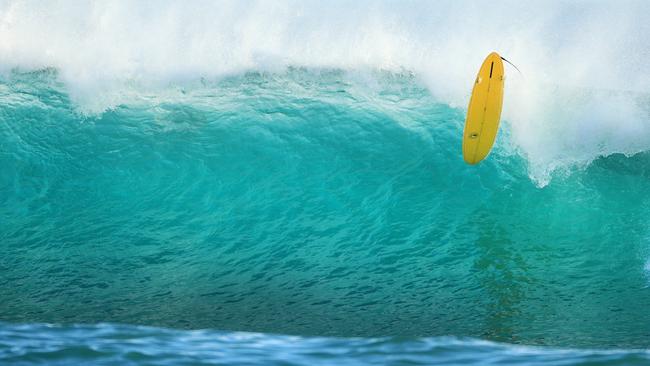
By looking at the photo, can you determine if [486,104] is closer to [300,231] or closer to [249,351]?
[300,231]

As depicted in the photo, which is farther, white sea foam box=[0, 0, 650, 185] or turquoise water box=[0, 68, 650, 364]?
white sea foam box=[0, 0, 650, 185]

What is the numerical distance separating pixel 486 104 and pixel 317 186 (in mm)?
2113

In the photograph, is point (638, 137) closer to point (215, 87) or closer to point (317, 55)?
point (317, 55)

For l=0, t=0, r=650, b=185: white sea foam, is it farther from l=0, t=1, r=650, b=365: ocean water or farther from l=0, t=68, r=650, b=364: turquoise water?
l=0, t=68, r=650, b=364: turquoise water

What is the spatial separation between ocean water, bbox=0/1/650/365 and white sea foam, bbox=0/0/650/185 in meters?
0.04

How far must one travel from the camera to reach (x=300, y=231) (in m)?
8.76

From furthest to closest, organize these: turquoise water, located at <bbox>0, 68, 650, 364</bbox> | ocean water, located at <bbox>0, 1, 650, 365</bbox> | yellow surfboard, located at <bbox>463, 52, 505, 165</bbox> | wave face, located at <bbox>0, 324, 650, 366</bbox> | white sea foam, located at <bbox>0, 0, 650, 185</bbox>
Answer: white sea foam, located at <bbox>0, 0, 650, 185</bbox> → yellow surfboard, located at <bbox>463, 52, 505, 165</bbox> → ocean water, located at <bbox>0, 1, 650, 365</bbox> → turquoise water, located at <bbox>0, 68, 650, 364</bbox> → wave face, located at <bbox>0, 324, 650, 366</bbox>

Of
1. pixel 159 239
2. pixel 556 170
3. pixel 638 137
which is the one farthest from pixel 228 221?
pixel 638 137

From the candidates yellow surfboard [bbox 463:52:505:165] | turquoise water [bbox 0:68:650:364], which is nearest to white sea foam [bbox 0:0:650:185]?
turquoise water [bbox 0:68:650:364]

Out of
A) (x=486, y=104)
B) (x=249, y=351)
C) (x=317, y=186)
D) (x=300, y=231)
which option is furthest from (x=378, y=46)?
(x=249, y=351)

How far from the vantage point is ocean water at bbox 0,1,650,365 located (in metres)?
6.75

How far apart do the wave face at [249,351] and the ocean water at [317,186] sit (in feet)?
0.08

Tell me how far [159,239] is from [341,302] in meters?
2.26

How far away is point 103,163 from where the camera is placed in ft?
32.7
